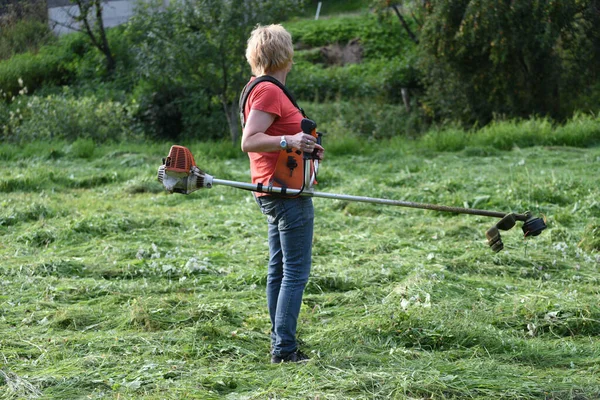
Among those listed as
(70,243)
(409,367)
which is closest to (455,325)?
(409,367)

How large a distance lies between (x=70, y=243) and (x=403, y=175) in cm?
420

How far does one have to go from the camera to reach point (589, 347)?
12.6 feet

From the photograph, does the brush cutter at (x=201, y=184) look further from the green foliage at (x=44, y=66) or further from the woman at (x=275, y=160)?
the green foliage at (x=44, y=66)

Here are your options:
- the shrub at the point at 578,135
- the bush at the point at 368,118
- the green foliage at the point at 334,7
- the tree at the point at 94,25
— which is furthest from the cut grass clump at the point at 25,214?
the green foliage at the point at 334,7

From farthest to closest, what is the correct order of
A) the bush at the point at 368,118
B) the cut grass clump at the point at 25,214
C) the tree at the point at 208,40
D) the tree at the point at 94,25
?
the tree at the point at 94,25 → the bush at the point at 368,118 → the tree at the point at 208,40 → the cut grass clump at the point at 25,214

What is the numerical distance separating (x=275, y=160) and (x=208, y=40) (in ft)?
29.0

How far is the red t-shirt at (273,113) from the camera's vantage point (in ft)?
11.2

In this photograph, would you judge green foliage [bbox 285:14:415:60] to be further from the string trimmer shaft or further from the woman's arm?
the woman's arm

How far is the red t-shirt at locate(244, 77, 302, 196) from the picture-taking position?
340 centimetres

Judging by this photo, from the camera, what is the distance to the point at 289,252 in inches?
141

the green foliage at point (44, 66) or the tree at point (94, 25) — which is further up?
the tree at point (94, 25)

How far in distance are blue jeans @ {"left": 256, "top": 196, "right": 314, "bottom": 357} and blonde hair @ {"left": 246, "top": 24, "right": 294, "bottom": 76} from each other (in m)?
0.61

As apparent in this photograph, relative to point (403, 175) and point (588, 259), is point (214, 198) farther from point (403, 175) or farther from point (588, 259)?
point (588, 259)

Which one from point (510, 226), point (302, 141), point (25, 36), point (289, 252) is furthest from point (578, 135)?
point (25, 36)
